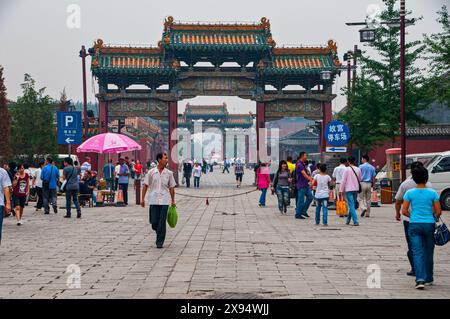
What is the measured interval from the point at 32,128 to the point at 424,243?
3252cm

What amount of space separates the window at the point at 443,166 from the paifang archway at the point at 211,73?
1788 cm

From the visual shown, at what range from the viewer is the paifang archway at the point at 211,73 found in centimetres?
4016

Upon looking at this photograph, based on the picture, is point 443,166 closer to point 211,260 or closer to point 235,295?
point 211,260

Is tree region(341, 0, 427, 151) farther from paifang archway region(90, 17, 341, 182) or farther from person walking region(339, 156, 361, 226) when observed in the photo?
person walking region(339, 156, 361, 226)

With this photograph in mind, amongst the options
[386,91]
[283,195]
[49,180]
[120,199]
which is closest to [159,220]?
[283,195]

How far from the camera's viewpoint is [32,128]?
3838 cm

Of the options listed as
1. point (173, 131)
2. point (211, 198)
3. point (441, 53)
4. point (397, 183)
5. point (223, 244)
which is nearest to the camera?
point (223, 244)

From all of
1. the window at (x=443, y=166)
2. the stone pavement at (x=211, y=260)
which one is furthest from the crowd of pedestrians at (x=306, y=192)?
the window at (x=443, y=166)

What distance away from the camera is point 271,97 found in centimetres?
4066

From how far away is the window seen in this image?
73.2ft

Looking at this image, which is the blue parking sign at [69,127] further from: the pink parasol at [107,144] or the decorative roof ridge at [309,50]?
the decorative roof ridge at [309,50]
